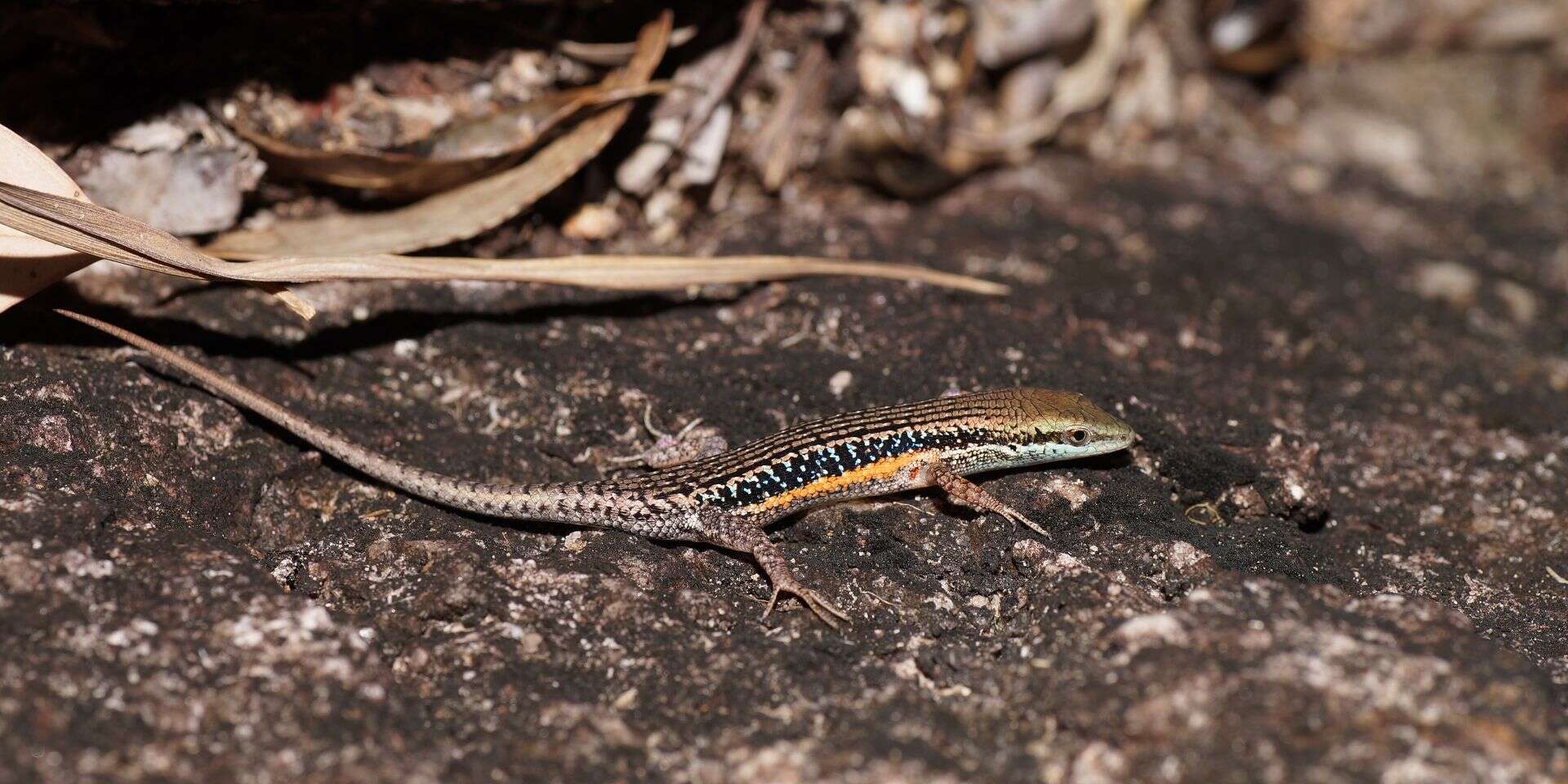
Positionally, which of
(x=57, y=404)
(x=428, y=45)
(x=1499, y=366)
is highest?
(x=428, y=45)

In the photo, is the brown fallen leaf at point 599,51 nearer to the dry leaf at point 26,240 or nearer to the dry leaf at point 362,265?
the dry leaf at point 362,265

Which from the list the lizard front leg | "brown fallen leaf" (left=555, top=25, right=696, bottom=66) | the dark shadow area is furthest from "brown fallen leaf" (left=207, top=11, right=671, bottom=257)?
the lizard front leg

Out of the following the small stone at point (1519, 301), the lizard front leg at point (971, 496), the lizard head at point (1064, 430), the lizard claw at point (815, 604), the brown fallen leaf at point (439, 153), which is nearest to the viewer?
the lizard claw at point (815, 604)

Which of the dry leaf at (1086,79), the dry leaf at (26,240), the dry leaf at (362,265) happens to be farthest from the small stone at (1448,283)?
the dry leaf at (26,240)

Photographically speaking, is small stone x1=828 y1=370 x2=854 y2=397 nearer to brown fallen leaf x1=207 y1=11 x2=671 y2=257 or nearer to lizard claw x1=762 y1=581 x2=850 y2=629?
lizard claw x1=762 y1=581 x2=850 y2=629

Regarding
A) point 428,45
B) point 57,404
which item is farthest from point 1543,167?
point 57,404

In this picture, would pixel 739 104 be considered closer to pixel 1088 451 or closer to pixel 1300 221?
pixel 1088 451

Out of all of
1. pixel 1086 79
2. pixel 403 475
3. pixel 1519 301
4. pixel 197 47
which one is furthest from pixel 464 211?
pixel 1519 301
